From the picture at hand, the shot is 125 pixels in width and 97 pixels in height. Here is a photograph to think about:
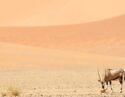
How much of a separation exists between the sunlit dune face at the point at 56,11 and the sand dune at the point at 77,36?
28.0 feet

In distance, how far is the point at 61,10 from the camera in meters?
86.0

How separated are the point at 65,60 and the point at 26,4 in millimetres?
50044

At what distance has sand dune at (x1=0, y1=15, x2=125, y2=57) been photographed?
192ft

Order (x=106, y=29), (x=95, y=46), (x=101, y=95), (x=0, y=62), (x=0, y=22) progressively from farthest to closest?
1. (x=0, y=22)
2. (x=106, y=29)
3. (x=95, y=46)
4. (x=0, y=62)
5. (x=101, y=95)

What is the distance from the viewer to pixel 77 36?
208ft

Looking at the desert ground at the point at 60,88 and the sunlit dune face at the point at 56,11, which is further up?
the sunlit dune face at the point at 56,11

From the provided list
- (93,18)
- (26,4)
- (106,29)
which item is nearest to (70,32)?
(106,29)

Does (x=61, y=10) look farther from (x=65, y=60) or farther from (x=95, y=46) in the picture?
(x=65, y=60)

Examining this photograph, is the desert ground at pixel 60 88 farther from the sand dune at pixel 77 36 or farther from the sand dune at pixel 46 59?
the sand dune at pixel 77 36

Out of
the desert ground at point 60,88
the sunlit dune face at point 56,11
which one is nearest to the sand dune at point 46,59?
the desert ground at point 60,88

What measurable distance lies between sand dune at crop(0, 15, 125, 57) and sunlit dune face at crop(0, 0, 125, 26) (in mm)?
8536

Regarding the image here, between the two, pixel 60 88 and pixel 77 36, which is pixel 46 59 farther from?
pixel 60 88

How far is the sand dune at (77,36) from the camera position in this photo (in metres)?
58.5

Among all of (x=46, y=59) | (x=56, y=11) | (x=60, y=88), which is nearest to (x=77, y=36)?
(x=46, y=59)
